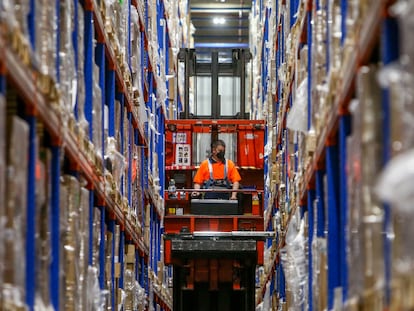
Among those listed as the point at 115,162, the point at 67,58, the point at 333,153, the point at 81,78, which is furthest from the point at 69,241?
the point at 115,162

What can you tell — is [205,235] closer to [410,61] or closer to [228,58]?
[228,58]

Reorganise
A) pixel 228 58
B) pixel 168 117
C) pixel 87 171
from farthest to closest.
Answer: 1. pixel 228 58
2. pixel 168 117
3. pixel 87 171

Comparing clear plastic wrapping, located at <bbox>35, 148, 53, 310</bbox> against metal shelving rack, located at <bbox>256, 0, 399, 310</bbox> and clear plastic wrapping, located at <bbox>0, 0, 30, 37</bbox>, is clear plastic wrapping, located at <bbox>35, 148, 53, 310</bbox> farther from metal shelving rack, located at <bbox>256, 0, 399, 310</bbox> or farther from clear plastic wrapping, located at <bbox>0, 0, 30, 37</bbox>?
metal shelving rack, located at <bbox>256, 0, 399, 310</bbox>

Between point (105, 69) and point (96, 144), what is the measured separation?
1.25 m

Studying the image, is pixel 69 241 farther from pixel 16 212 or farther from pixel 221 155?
pixel 221 155

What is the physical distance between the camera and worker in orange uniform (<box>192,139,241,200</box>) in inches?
667

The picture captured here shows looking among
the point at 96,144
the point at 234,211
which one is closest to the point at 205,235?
the point at 234,211

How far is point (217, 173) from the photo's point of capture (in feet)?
56.5

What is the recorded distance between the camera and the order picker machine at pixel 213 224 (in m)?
15.4

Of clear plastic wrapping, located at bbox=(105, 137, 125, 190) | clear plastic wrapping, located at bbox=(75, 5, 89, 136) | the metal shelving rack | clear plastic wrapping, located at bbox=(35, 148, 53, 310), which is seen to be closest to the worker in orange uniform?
the metal shelving rack

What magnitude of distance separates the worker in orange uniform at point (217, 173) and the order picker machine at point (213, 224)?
0.29 m

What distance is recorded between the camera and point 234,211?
16.5 metres

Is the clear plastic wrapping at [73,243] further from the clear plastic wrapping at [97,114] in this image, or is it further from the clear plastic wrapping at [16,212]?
the clear plastic wrapping at [16,212]

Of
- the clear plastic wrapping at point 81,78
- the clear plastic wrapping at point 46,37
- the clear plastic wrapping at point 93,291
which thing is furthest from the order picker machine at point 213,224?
the clear plastic wrapping at point 46,37
